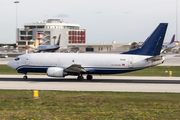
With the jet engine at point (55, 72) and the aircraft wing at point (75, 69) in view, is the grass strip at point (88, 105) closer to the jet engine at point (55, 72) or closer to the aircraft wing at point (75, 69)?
the jet engine at point (55, 72)

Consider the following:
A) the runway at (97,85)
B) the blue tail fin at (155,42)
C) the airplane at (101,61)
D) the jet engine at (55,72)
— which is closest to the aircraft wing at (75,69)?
the airplane at (101,61)

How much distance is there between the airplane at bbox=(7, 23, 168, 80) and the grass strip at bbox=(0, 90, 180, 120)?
32.9 ft

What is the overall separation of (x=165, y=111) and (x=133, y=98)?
19.5 ft

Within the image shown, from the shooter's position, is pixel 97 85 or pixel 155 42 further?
pixel 155 42

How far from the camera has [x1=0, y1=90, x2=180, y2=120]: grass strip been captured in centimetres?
1766

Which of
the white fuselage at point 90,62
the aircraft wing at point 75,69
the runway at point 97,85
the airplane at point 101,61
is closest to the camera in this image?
the runway at point 97,85

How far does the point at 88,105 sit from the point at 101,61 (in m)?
17.0

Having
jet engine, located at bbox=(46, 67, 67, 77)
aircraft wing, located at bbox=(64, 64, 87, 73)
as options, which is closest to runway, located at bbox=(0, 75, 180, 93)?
jet engine, located at bbox=(46, 67, 67, 77)

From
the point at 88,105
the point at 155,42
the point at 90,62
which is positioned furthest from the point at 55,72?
the point at 88,105

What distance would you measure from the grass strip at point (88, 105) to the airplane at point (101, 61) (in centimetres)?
1002

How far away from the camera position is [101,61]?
3809 centimetres

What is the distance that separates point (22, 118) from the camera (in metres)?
16.6

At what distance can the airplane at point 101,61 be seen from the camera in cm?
3747

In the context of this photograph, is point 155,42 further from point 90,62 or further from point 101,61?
point 90,62
